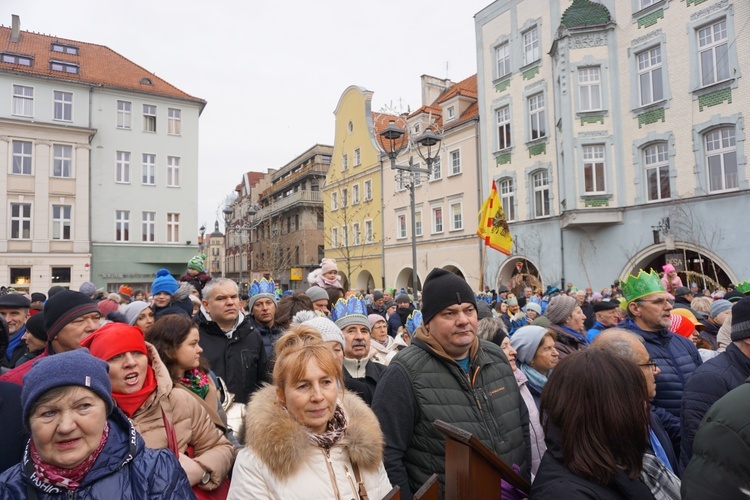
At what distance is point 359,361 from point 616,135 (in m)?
19.0

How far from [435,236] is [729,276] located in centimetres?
1501

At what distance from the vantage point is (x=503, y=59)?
79.9ft

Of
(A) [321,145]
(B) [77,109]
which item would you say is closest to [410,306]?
(B) [77,109]

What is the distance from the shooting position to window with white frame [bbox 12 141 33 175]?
25.7m

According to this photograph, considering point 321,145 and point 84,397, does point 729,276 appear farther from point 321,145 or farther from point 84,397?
point 321,145

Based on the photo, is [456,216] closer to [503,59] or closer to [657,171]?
[503,59]

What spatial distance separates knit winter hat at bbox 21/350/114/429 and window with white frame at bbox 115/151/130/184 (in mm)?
29495

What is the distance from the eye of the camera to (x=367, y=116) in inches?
1316

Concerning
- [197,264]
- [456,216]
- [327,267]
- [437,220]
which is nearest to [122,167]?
[437,220]

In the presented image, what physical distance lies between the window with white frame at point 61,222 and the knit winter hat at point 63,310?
1075 inches

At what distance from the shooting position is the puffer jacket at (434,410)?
8.58ft

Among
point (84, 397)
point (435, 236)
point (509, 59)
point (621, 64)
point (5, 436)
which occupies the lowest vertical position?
point (5, 436)

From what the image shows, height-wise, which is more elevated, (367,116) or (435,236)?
(367,116)

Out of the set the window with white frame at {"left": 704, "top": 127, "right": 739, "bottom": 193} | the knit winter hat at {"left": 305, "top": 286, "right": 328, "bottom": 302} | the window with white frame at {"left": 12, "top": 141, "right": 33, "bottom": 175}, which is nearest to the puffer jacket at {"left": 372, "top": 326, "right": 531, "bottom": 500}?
the knit winter hat at {"left": 305, "top": 286, "right": 328, "bottom": 302}
